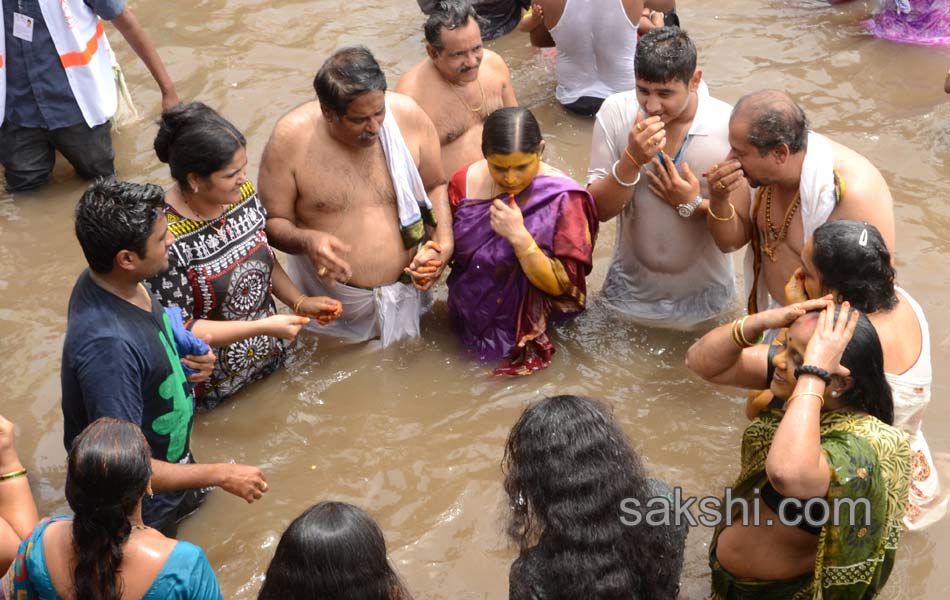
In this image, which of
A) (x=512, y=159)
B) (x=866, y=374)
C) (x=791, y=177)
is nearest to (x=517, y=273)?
(x=512, y=159)

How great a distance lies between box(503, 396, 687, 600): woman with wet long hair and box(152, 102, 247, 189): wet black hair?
1.95m

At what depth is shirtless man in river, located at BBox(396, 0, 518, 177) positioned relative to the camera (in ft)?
17.0

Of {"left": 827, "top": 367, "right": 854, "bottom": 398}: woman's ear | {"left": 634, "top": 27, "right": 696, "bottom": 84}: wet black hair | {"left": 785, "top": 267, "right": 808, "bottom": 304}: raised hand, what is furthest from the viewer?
{"left": 634, "top": 27, "right": 696, "bottom": 84}: wet black hair

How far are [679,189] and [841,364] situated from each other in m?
1.72

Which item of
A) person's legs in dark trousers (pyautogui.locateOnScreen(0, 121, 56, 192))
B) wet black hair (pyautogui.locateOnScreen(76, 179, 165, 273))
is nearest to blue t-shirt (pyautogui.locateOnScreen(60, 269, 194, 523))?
wet black hair (pyautogui.locateOnScreen(76, 179, 165, 273))

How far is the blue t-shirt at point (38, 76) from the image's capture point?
19.3ft

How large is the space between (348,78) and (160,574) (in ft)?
7.84

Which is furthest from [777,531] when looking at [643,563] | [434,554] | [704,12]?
[704,12]

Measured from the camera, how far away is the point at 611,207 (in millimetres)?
4711

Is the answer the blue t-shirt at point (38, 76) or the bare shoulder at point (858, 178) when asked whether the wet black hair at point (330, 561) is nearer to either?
the bare shoulder at point (858, 178)

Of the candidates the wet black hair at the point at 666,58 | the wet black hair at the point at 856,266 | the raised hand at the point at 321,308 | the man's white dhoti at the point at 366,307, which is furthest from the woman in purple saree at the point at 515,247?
the wet black hair at the point at 856,266

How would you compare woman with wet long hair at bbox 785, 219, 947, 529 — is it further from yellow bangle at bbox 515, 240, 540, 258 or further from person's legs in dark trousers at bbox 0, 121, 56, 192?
person's legs in dark trousers at bbox 0, 121, 56, 192

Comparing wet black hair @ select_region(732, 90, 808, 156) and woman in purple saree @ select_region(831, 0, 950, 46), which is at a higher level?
wet black hair @ select_region(732, 90, 808, 156)

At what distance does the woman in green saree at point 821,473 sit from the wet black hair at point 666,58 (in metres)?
1.42
